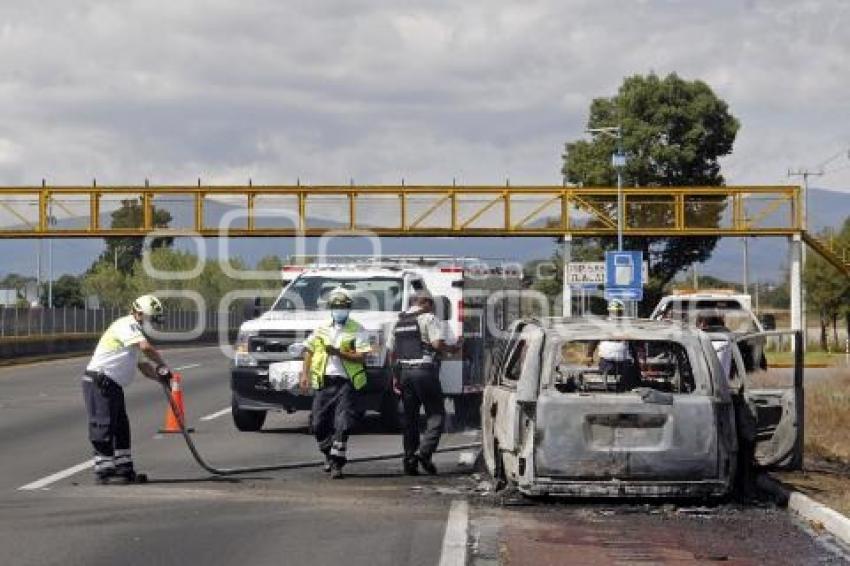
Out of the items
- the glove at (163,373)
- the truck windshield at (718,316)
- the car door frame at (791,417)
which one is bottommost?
the car door frame at (791,417)

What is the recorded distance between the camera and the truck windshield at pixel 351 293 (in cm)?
1884

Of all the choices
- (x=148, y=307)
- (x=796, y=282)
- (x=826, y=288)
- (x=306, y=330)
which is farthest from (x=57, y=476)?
(x=826, y=288)

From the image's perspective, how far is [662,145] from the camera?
65.6 meters

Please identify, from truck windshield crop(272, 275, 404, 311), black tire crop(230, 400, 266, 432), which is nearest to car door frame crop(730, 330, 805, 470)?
truck windshield crop(272, 275, 404, 311)

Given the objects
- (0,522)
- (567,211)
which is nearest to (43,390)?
(0,522)

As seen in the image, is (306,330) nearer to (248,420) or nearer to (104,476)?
(248,420)

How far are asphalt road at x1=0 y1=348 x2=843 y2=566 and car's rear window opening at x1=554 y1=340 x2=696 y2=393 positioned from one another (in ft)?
3.98

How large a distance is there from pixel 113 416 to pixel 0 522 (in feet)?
8.15

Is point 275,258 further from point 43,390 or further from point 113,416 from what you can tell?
point 113,416

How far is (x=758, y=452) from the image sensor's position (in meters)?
12.9

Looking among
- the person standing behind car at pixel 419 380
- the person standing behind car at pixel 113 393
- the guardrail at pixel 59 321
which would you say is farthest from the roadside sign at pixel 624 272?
the person standing behind car at pixel 113 393

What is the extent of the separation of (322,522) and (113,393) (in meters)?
3.15

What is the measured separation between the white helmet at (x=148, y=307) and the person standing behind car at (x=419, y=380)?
7.56 feet

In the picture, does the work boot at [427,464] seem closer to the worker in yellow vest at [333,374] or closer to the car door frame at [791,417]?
the worker in yellow vest at [333,374]
